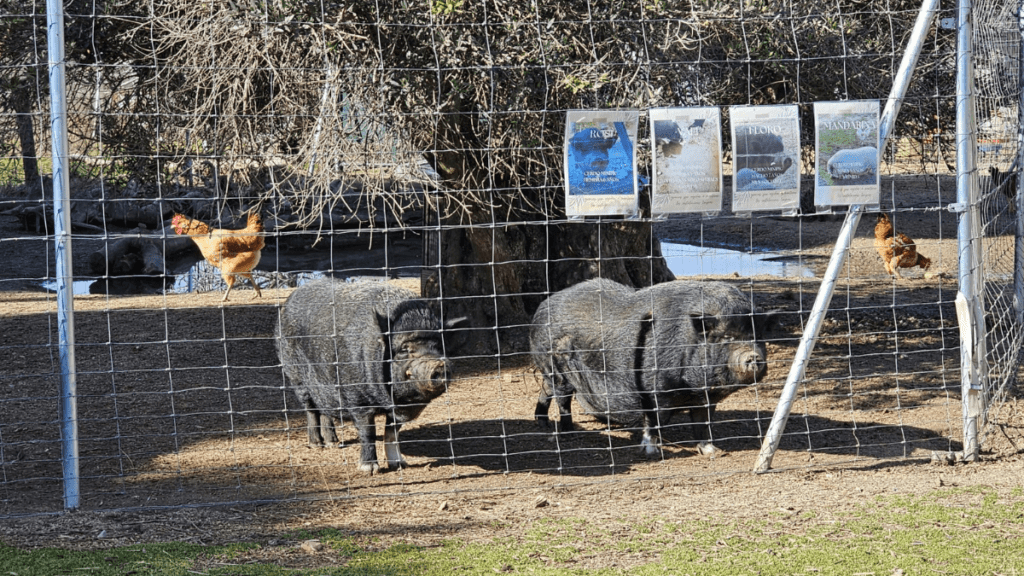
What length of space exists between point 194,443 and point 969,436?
524 centimetres

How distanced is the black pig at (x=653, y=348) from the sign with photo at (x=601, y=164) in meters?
0.98

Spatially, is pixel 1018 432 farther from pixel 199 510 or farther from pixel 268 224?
pixel 268 224

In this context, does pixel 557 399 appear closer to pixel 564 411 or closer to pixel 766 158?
pixel 564 411

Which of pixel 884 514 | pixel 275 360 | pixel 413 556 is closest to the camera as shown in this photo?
pixel 413 556

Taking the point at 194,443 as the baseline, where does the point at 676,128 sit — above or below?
above

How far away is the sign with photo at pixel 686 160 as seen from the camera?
18.1ft

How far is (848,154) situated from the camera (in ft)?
18.7

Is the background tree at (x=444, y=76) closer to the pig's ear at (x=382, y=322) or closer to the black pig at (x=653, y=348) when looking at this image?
the black pig at (x=653, y=348)

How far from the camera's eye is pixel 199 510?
5.48m

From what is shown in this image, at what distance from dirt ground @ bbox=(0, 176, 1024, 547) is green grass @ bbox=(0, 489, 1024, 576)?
200mm

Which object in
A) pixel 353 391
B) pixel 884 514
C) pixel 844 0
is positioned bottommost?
pixel 884 514

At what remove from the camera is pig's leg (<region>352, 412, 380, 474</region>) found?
6.34 m

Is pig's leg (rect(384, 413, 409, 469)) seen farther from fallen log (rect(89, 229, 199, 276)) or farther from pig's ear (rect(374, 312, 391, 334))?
fallen log (rect(89, 229, 199, 276))

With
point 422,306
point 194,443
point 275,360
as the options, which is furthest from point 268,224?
point 422,306
